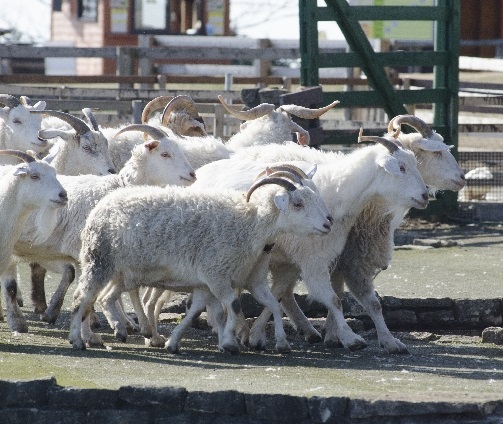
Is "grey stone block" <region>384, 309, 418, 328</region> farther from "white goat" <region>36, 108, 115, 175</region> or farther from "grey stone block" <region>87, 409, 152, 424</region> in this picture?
"grey stone block" <region>87, 409, 152, 424</region>

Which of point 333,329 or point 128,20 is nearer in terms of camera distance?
point 333,329

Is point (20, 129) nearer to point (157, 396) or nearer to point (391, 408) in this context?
point (157, 396)

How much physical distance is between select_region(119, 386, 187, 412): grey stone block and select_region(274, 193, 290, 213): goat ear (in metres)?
2.02

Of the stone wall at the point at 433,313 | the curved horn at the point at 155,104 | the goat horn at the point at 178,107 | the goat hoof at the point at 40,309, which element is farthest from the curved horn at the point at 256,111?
the goat hoof at the point at 40,309

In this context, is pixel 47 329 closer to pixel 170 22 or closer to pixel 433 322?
pixel 433 322

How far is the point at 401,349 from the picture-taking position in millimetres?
9016

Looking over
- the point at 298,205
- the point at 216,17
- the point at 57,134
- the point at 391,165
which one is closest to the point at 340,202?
the point at 391,165

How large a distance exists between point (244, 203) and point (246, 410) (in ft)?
7.37

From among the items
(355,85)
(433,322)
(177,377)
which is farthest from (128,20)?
(177,377)

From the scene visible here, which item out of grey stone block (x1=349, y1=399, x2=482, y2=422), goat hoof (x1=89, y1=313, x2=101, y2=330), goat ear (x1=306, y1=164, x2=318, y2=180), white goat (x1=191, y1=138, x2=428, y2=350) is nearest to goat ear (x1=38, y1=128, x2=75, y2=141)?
goat hoof (x1=89, y1=313, x2=101, y2=330)

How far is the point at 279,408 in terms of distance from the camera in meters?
6.99

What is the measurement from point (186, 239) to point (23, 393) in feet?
6.53

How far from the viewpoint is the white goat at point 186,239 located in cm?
872

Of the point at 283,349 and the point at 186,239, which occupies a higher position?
the point at 186,239
